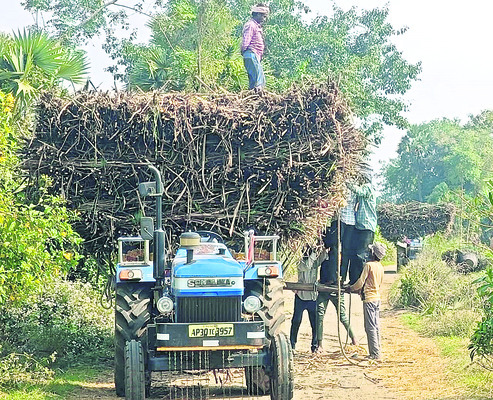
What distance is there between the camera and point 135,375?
8156 mm

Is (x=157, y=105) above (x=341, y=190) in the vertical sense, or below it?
above

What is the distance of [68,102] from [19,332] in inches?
134

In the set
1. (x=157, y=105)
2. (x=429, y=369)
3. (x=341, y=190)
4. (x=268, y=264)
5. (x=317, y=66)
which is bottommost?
(x=429, y=369)

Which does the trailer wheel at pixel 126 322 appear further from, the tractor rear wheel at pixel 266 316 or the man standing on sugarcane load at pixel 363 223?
the man standing on sugarcane load at pixel 363 223

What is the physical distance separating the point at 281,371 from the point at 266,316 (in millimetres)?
958

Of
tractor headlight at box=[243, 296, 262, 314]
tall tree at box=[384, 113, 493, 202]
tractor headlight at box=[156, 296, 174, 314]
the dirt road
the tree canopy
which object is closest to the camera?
tractor headlight at box=[156, 296, 174, 314]

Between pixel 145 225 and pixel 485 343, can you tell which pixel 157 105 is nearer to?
pixel 145 225

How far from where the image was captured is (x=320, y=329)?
12.2 metres

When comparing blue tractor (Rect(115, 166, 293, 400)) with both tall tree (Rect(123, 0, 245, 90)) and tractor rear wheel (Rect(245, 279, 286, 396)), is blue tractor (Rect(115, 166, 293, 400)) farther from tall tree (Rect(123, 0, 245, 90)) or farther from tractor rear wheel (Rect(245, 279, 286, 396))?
tall tree (Rect(123, 0, 245, 90))

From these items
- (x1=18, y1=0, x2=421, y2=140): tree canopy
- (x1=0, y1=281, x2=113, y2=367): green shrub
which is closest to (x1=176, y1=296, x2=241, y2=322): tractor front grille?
(x1=0, y1=281, x2=113, y2=367): green shrub

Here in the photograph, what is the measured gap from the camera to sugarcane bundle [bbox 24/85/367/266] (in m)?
10.3

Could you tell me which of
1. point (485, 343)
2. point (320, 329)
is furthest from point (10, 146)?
point (485, 343)

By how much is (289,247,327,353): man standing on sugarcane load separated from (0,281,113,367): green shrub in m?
2.70

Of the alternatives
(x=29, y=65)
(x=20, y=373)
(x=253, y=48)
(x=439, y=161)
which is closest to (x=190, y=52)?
(x=29, y=65)
